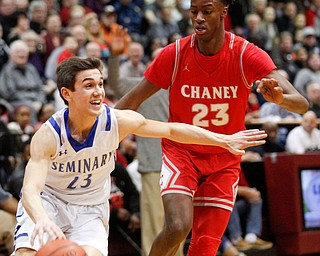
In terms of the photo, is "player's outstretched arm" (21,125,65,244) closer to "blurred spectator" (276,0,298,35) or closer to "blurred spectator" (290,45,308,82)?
"blurred spectator" (290,45,308,82)

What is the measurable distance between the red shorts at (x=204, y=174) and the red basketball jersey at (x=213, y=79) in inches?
3.0

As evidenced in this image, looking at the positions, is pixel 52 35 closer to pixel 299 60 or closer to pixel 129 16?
pixel 129 16

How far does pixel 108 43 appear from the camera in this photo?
1272cm

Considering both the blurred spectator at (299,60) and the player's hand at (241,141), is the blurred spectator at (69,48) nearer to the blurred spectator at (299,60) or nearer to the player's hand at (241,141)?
the blurred spectator at (299,60)

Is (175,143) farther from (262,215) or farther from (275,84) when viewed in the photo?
(262,215)

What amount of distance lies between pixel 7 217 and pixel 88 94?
122 inches

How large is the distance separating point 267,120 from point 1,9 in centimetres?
469

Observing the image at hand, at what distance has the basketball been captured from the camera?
4.50 m

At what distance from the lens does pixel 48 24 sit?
472 inches

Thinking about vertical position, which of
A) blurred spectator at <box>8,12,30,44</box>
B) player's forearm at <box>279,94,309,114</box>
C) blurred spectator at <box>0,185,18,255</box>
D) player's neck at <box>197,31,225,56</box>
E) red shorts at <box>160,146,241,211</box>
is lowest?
blurred spectator at <box>0,185,18,255</box>

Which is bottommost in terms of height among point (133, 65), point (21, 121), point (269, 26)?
point (21, 121)

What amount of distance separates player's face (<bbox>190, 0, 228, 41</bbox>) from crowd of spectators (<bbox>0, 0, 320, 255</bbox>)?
1.81m

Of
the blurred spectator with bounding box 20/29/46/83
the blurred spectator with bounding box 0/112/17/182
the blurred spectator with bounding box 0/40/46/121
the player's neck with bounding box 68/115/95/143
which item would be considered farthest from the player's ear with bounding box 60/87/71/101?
the blurred spectator with bounding box 20/29/46/83

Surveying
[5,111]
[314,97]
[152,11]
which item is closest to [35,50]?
[5,111]
